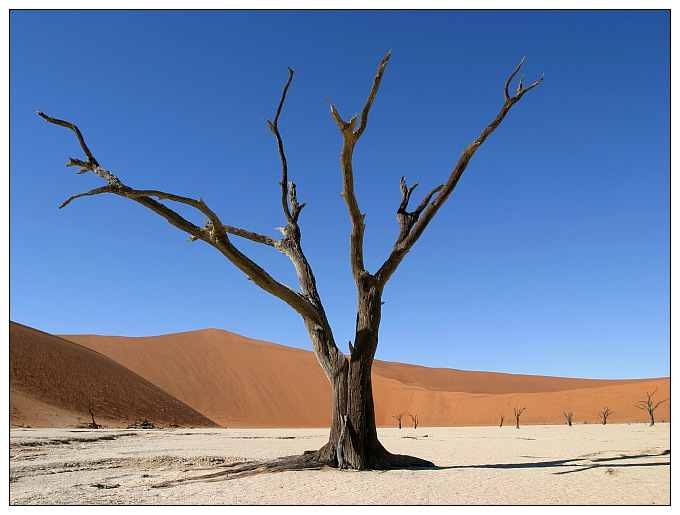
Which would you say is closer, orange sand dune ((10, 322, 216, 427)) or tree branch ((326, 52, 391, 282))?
tree branch ((326, 52, 391, 282))

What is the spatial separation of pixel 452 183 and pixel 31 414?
2599 cm

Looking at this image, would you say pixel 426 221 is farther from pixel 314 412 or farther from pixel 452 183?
pixel 314 412

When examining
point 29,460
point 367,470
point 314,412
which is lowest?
point 314,412

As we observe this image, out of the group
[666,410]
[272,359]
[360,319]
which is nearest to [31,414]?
[360,319]

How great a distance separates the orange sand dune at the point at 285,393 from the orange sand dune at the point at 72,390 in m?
8.39

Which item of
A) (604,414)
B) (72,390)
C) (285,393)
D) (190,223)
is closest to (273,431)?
(72,390)

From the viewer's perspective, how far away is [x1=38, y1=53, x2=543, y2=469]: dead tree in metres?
8.11

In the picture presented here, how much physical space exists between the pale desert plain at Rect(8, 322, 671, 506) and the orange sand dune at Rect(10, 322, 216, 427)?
0.45ft

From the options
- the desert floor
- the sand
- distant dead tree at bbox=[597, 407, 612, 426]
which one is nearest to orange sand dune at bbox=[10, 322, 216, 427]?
the sand

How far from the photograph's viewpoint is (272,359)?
6512cm

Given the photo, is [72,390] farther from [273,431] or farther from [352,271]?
[352,271]

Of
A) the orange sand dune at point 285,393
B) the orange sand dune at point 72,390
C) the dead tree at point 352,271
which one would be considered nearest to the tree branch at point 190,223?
the dead tree at point 352,271

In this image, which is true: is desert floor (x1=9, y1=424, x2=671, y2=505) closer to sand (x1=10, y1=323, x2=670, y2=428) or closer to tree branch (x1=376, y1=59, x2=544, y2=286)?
tree branch (x1=376, y1=59, x2=544, y2=286)

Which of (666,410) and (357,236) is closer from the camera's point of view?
(357,236)
